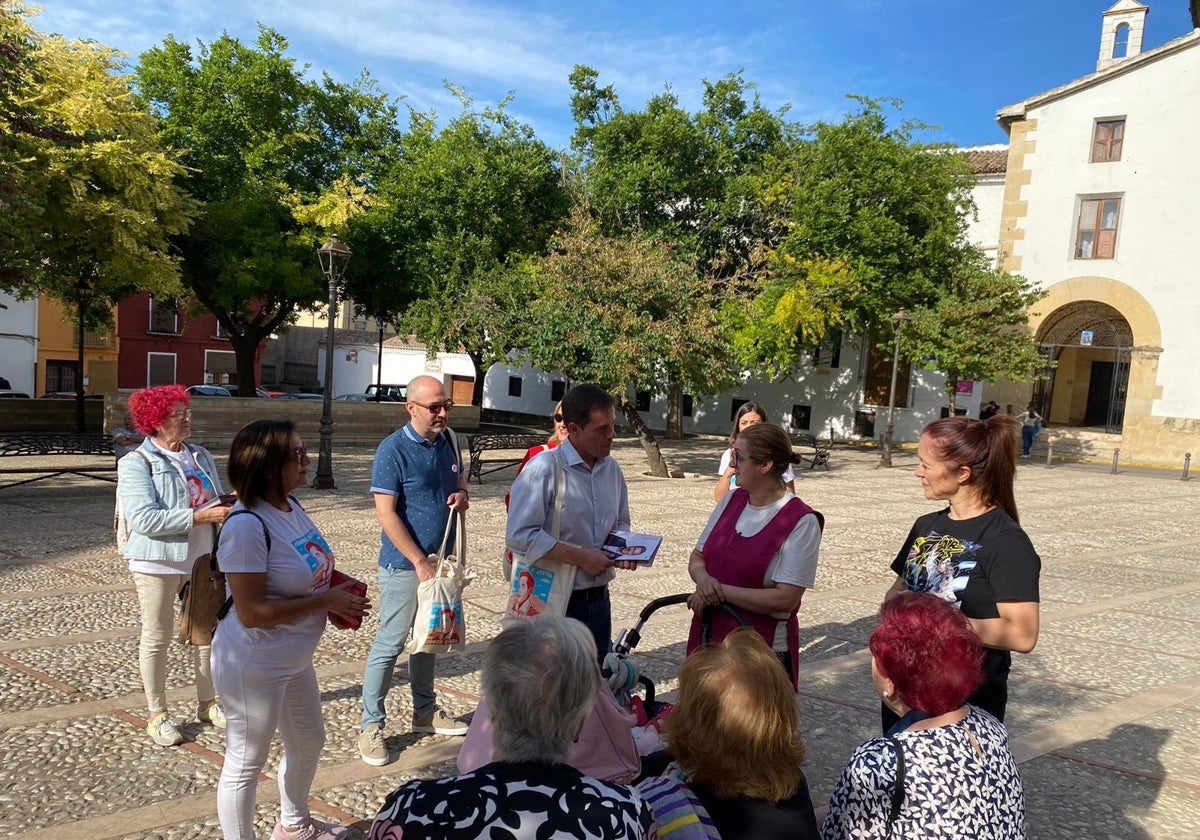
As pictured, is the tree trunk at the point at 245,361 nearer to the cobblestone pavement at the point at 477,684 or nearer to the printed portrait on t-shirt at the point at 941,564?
the cobblestone pavement at the point at 477,684

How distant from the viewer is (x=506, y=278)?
21.5 meters

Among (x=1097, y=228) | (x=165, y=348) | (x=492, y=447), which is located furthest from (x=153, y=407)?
(x=165, y=348)

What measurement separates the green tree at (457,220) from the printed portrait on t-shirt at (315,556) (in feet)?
61.0

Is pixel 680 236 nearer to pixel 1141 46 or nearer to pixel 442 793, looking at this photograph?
pixel 1141 46

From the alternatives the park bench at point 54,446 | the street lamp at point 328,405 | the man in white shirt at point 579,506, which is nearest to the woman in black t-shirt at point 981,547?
the man in white shirt at point 579,506

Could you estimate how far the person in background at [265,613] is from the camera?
2.83m

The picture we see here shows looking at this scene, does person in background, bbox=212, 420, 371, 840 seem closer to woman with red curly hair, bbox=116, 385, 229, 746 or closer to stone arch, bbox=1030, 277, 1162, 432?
woman with red curly hair, bbox=116, 385, 229, 746

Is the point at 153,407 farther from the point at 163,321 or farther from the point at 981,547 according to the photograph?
the point at 163,321

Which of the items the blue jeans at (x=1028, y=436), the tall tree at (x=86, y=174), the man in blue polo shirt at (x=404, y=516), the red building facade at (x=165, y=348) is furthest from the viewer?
the red building facade at (x=165, y=348)

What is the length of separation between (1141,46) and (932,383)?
50.8 ft

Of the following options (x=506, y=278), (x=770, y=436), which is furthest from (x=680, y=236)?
(x=770, y=436)

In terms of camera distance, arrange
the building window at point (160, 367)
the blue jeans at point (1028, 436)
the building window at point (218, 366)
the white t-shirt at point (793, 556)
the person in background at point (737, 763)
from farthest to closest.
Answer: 1. the building window at point (218, 366)
2. the building window at point (160, 367)
3. the blue jeans at point (1028, 436)
4. the white t-shirt at point (793, 556)
5. the person in background at point (737, 763)

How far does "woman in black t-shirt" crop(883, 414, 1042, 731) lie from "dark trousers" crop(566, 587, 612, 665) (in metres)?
1.28

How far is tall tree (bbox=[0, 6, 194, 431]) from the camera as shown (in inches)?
491
